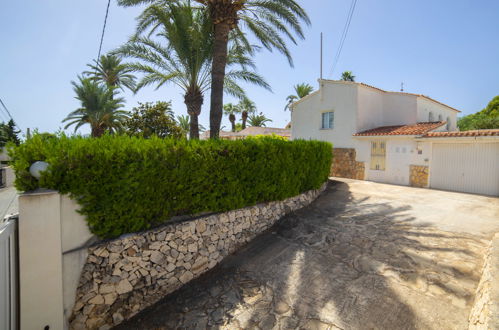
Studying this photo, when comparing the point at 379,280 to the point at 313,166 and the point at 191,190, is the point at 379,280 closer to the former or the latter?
the point at 191,190

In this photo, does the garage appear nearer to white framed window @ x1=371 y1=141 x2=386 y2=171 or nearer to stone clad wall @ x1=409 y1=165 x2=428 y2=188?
stone clad wall @ x1=409 y1=165 x2=428 y2=188

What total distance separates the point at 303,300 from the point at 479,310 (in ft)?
7.83

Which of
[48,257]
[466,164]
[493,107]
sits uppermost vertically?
[493,107]

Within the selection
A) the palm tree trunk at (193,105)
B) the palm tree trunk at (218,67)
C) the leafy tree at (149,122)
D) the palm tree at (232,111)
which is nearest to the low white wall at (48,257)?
the palm tree trunk at (218,67)

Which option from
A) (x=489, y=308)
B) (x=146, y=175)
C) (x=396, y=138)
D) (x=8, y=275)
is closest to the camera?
(x=489, y=308)

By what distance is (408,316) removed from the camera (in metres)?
3.70

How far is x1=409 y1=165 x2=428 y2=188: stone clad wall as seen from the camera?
12688 millimetres

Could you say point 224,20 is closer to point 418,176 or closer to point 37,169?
point 37,169

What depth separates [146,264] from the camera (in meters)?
4.64

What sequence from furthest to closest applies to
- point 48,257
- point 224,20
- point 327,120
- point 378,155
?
point 327,120
point 378,155
point 224,20
point 48,257

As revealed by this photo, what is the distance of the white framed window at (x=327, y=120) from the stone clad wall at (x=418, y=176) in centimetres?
574

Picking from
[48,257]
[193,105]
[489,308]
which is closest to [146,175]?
[48,257]

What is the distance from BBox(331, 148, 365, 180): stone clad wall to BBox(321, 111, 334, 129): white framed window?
1771 millimetres

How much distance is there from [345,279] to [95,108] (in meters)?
23.6
